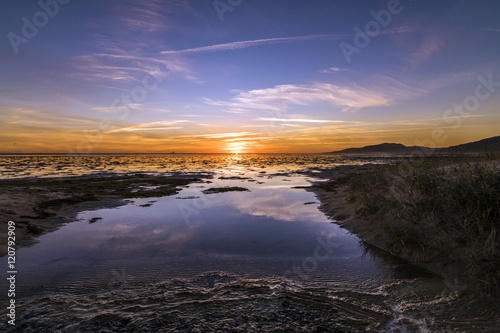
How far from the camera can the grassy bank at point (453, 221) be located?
493cm

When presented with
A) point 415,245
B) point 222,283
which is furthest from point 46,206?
point 415,245

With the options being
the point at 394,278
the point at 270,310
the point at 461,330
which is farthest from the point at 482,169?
the point at 270,310

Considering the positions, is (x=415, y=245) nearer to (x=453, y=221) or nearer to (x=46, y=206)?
(x=453, y=221)

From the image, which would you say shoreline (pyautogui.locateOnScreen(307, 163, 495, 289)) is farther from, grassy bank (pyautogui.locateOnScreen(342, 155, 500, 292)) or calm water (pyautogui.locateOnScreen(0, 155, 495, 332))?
calm water (pyautogui.locateOnScreen(0, 155, 495, 332))

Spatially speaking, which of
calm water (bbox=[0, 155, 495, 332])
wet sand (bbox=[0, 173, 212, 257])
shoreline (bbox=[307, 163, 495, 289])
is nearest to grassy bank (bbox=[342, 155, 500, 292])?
shoreline (bbox=[307, 163, 495, 289])

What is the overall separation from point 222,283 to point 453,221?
6440mm

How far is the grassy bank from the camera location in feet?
16.2

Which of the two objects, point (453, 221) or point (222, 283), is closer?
point (222, 283)

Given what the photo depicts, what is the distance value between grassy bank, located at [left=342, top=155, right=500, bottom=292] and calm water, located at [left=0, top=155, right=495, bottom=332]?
73 cm

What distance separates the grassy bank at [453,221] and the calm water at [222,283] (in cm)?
73

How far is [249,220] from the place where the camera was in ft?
36.9

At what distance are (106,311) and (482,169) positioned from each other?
10059mm

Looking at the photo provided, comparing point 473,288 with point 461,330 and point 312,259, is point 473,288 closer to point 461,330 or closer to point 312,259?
point 461,330

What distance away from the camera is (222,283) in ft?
17.7
